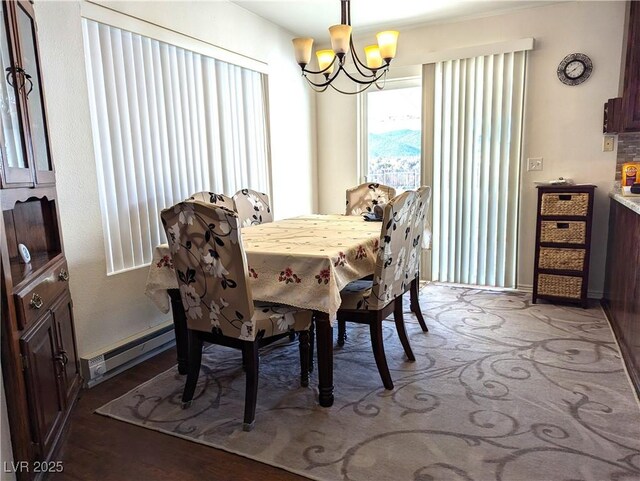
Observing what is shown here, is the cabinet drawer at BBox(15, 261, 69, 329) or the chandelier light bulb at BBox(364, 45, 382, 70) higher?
the chandelier light bulb at BBox(364, 45, 382, 70)

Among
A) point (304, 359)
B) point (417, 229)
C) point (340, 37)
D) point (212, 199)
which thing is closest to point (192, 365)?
point (304, 359)

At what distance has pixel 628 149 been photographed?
346cm

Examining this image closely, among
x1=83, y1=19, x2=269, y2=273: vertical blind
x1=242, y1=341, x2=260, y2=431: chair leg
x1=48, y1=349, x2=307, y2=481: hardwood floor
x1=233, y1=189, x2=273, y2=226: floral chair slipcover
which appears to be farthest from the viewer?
x1=233, y1=189, x2=273, y2=226: floral chair slipcover

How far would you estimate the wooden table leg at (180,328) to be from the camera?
2340mm

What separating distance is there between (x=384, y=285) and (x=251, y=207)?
5.21 feet

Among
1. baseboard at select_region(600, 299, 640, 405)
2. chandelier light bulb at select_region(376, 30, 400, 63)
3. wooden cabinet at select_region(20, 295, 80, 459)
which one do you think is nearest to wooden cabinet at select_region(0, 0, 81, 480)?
wooden cabinet at select_region(20, 295, 80, 459)

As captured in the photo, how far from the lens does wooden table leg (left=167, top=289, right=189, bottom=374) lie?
234 cm

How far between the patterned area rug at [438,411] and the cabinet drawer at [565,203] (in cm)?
94

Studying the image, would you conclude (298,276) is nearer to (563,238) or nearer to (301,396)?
(301,396)

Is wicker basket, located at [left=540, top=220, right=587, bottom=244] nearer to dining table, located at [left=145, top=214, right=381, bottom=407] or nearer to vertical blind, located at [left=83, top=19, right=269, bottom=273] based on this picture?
dining table, located at [left=145, top=214, right=381, bottom=407]

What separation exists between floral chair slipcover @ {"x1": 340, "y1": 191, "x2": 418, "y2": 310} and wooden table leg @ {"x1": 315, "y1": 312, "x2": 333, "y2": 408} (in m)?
0.25

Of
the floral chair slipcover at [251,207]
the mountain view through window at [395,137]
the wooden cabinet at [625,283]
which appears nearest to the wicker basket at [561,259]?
the wooden cabinet at [625,283]

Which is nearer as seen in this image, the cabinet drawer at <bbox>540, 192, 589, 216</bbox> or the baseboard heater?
the baseboard heater

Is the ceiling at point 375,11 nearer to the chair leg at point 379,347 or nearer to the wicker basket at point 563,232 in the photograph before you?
the wicker basket at point 563,232
